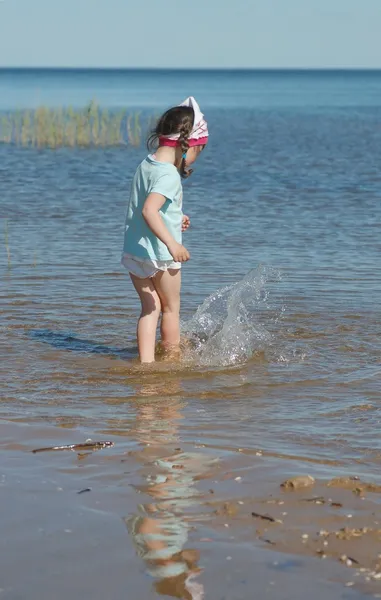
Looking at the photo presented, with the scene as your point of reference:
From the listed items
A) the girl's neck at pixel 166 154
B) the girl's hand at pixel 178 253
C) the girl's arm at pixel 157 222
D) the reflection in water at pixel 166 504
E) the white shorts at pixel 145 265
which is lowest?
the reflection in water at pixel 166 504

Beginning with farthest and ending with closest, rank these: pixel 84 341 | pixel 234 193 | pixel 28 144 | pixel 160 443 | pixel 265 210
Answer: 1. pixel 28 144
2. pixel 234 193
3. pixel 265 210
4. pixel 84 341
5. pixel 160 443

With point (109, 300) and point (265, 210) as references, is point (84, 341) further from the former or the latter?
point (265, 210)

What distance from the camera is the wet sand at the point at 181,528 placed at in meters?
3.31

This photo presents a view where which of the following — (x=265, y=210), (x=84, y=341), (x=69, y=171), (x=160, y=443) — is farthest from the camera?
(x=69, y=171)

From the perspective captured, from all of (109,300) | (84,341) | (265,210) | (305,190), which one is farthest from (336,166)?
(84,341)

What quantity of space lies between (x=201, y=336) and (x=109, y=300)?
131 cm

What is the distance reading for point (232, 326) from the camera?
7.14 m

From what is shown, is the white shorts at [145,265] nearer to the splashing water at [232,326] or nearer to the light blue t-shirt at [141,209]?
the light blue t-shirt at [141,209]

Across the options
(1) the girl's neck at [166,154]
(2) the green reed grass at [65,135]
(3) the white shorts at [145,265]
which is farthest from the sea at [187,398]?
(2) the green reed grass at [65,135]

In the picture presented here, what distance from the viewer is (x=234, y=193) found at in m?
15.8

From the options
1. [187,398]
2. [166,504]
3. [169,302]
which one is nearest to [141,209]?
[169,302]

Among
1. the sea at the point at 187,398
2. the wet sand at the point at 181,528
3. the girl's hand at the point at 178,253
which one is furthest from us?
the girl's hand at the point at 178,253

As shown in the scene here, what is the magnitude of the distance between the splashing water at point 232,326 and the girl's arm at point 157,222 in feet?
2.83

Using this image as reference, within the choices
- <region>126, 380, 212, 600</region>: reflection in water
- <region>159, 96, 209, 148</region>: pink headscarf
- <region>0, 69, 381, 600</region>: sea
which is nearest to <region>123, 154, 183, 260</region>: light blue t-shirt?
<region>159, 96, 209, 148</region>: pink headscarf
